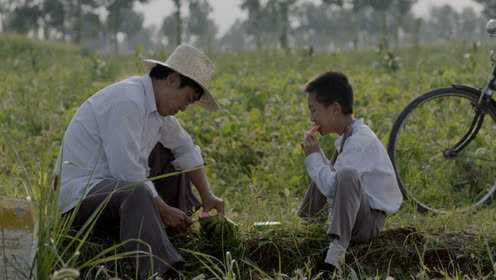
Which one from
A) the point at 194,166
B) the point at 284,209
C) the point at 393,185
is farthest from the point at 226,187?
the point at 393,185

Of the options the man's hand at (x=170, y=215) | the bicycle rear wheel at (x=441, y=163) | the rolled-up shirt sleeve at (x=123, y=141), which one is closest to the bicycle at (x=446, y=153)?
the bicycle rear wheel at (x=441, y=163)

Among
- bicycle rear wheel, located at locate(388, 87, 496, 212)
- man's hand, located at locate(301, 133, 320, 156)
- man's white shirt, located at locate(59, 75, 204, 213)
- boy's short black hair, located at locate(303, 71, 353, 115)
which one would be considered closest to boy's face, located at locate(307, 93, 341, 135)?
boy's short black hair, located at locate(303, 71, 353, 115)

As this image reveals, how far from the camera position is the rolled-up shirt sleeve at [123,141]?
3498 mm

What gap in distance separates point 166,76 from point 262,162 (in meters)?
2.32

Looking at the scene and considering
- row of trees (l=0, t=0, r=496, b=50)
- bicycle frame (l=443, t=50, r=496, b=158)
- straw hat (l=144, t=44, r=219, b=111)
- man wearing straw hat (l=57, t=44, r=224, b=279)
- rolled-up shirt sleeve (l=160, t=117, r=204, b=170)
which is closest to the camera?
man wearing straw hat (l=57, t=44, r=224, b=279)

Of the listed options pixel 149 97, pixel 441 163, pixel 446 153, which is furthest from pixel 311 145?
pixel 441 163

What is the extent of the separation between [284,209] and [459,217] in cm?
103

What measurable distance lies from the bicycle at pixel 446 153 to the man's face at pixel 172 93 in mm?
1877

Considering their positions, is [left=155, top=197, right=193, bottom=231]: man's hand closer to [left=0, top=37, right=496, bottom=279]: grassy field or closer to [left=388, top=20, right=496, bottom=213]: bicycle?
[left=0, top=37, right=496, bottom=279]: grassy field

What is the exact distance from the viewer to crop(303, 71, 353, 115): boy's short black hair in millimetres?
3895

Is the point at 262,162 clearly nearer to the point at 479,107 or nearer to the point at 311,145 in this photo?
the point at 479,107

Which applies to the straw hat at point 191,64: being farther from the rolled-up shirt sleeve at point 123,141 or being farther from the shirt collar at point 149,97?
the rolled-up shirt sleeve at point 123,141

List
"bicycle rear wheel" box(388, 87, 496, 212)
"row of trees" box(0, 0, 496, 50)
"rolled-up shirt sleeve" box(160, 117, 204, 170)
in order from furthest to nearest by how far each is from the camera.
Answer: "row of trees" box(0, 0, 496, 50), "bicycle rear wheel" box(388, 87, 496, 212), "rolled-up shirt sleeve" box(160, 117, 204, 170)

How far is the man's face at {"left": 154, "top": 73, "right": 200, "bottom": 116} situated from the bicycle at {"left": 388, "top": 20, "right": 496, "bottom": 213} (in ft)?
6.16
